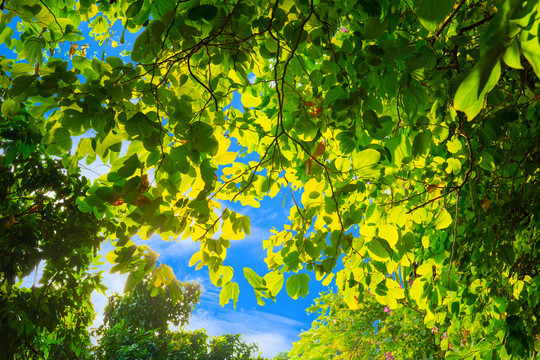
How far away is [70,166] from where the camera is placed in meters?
1.71

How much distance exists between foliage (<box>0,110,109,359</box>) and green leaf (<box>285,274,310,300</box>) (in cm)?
335

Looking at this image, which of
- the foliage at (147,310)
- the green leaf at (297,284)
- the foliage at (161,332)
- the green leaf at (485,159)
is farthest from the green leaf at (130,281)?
the foliage at (147,310)

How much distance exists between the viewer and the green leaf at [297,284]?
4.63 feet

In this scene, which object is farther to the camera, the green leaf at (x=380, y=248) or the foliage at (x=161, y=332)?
the foliage at (x=161, y=332)

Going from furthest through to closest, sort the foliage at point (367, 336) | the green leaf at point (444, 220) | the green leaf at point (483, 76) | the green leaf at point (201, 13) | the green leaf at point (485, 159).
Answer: the foliage at point (367, 336), the green leaf at point (485, 159), the green leaf at point (444, 220), the green leaf at point (201, 13), the green leaf at point (483, 76)

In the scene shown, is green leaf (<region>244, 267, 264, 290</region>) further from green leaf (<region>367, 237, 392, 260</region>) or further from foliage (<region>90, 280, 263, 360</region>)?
foliage (<region>90, 280, 263, 360</region>)

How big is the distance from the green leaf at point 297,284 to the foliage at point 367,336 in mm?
4986

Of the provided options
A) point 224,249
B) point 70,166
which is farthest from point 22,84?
point 224,249

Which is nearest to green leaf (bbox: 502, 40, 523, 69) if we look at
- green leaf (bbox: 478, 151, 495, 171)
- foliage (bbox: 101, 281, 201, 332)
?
green leaf (bbox: 478, 151, 495, 171)

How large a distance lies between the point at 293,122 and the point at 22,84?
117cm

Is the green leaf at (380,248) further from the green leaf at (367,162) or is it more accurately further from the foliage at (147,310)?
the foliage at (147,310)

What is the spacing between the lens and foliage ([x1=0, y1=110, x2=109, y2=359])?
12.2ft

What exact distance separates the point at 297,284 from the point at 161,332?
12.6 metres

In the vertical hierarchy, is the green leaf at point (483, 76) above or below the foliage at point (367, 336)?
below
